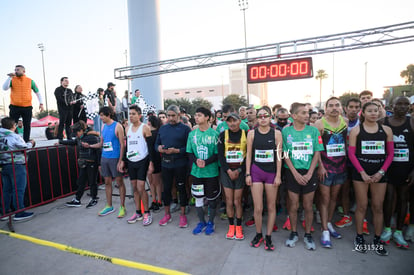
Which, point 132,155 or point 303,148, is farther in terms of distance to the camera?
point 132,155

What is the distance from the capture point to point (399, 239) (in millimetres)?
3252

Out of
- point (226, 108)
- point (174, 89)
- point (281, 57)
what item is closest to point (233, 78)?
point (174, 89)

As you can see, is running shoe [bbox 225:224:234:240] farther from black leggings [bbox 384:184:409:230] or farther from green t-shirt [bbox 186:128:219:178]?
black leggings [bbox 384:184:409:230]

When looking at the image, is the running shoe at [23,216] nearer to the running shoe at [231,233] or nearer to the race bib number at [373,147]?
the running shoe at [231,233]

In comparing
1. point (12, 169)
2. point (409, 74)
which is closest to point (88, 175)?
point (12, 169)

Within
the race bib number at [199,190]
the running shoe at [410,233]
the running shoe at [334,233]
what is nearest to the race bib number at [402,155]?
the running shoe at [410,233]

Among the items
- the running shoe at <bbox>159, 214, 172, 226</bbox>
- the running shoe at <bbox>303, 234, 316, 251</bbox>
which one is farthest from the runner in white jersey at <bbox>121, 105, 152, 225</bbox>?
the running shoe at <bbox>303, 234, 316, 251</bbox>

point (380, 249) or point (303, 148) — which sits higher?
point (303, 148)

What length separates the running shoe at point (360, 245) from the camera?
3147mm

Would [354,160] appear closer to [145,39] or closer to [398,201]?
[398,201]

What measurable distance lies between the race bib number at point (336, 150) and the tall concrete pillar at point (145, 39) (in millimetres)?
14853

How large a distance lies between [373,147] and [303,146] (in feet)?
2.87

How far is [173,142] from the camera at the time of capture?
→ 13.9 ft

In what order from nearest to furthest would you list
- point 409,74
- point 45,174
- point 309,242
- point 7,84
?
point 309,242, point 45,174, point 7,84, point 409,74
